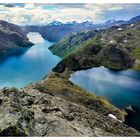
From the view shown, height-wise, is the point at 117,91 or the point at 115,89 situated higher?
Result: the point at 117,91

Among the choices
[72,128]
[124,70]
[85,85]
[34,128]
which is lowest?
[124,70]

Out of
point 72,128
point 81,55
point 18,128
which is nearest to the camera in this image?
point 18,128

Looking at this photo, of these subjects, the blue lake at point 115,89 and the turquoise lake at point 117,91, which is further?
the blue lake at point 115,89

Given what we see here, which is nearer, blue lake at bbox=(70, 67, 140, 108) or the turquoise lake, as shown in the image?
the turquoise lake

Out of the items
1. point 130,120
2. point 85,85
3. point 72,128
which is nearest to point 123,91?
point 85,85

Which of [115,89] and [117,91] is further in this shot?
[115,89]

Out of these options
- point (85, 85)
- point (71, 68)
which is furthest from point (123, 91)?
point (71, 68)

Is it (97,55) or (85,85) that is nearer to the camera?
(85,85)

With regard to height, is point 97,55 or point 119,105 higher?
point 119,105

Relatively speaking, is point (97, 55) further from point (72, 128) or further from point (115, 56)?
point (72, 128)

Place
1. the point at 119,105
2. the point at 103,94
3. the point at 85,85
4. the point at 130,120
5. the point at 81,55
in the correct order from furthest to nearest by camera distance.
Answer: the point at 81,55
the point at 85,85
the point at 103,94
the point at 119,105
the point at 130,120
